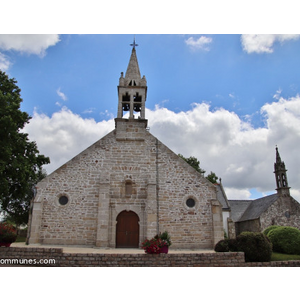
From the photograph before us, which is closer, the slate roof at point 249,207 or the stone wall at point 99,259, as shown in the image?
the stone wall at point 99,259

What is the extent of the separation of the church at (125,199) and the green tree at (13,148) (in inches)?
92.4

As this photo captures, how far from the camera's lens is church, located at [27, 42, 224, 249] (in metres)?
15.8

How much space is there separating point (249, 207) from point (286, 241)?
77.9ft

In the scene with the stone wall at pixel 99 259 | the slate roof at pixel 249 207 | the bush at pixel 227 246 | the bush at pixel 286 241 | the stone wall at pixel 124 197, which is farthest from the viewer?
the slate roof at pixel 249 207

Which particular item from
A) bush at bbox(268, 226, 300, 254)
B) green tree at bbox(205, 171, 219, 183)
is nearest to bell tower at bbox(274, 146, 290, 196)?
green tree at bbox(205, 171, 219, 183)

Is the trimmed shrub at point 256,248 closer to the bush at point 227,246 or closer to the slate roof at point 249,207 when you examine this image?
the bush at point 227,246

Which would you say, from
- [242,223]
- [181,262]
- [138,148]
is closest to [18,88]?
[138,148]

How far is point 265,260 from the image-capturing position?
11.1 meters

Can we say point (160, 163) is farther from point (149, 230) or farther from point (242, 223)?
point (242, 223)

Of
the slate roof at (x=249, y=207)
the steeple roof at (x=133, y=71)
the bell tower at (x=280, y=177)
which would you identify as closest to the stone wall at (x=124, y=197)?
the steeple roof at (x=133, y=71)

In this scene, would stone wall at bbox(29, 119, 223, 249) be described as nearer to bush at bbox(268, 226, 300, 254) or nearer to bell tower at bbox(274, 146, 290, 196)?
bush at bbox(268, 226, 300, 254)

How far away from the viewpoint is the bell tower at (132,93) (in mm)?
18781

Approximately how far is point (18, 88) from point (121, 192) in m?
11.8

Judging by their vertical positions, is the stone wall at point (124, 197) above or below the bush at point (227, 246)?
above
